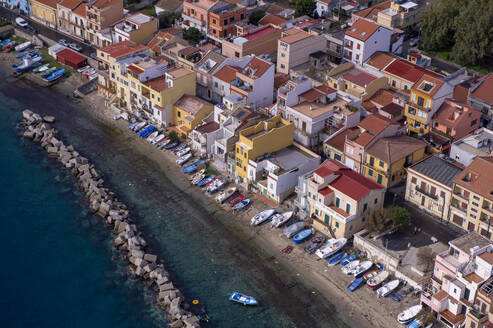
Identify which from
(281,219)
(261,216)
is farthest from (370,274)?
(261,216)

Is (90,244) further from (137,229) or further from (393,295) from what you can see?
(393,295)

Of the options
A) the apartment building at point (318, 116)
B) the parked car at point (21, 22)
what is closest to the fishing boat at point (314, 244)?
the apartment building at point (318, 116)

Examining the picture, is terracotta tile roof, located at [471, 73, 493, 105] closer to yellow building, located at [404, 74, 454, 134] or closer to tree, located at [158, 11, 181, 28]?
yellow building, located at [404, 74, 454, 134]

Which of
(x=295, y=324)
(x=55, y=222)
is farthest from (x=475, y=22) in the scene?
(x=55, y=222)

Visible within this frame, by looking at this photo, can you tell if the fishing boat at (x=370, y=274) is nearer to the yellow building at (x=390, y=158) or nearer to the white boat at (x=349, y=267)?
the white boat at (x=349, y=267)

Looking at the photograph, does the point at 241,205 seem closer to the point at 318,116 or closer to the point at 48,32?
the point at 318,116

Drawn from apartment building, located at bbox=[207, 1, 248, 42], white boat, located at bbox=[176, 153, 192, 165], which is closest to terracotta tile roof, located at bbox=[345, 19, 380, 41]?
apartment building, located at bbox=[207, 1, 248, 42]
